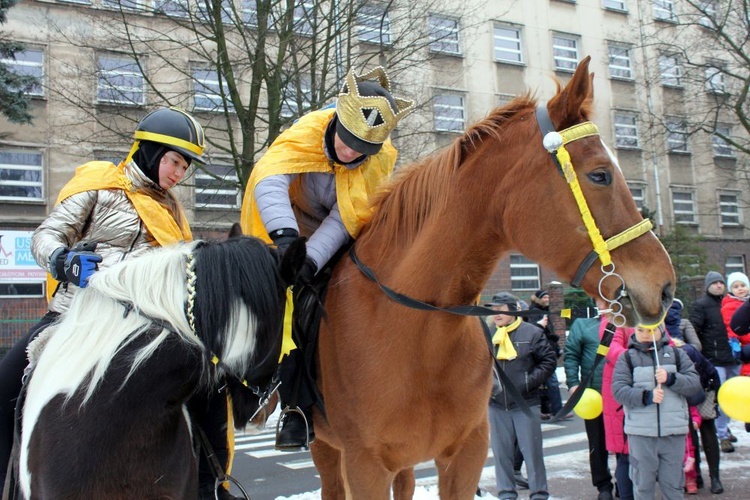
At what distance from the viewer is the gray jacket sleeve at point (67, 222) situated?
2916 mm

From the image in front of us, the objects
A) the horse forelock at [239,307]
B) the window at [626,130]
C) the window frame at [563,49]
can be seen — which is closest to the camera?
the horse forelock at [239,307]

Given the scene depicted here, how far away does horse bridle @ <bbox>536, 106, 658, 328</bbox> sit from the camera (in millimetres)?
2520

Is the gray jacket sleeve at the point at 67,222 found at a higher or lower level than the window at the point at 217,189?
lower

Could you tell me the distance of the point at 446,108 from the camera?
1666 centimetres

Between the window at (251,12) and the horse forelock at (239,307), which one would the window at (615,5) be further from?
the horse forelock at (239,307)

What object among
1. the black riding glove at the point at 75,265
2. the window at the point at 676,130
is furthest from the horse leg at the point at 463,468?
the window at the point at 676,130

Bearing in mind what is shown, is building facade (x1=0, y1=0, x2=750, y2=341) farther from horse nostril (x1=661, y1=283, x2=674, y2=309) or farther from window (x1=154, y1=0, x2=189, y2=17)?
horse nostril (x1=661, y1=283, x2=674, y2=309)

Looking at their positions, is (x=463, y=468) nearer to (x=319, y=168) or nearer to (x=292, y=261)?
(x=292, y=261)

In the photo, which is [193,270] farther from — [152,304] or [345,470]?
[345,470]

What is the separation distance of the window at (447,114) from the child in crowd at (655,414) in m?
9.24

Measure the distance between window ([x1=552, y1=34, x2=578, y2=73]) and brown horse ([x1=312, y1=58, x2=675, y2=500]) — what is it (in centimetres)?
2546

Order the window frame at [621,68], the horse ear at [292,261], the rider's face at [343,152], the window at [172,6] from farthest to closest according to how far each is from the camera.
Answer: the window frame at [621,68] < the window at [172,6] < the rider's face at [343,152] < the horse ear at [292,261]

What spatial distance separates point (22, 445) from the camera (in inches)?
96.1

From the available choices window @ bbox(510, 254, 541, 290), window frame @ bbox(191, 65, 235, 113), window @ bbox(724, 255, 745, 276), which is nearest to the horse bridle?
window frame @ bbox(191, 65, 235, 113)
